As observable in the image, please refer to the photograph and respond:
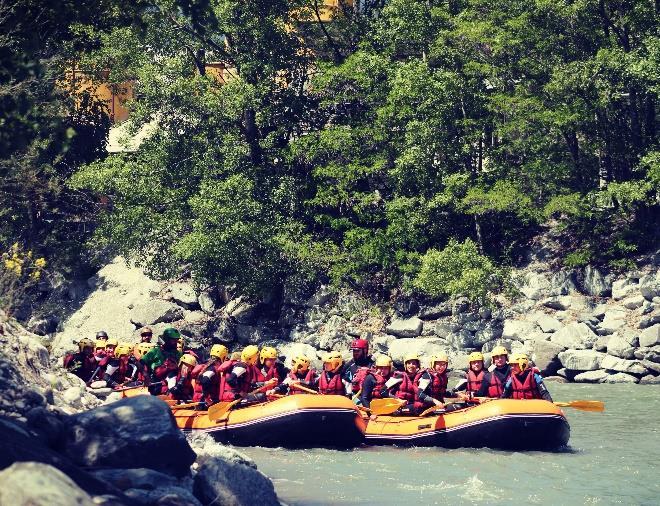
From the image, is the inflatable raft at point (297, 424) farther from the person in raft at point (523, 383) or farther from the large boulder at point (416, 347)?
the large boulder at point (416, 347)

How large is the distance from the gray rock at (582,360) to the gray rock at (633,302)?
216cm

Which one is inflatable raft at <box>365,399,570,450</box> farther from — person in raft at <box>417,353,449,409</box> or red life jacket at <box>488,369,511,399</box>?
red life jacket at <box>488,369,511,399</box>

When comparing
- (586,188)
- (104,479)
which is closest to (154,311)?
(586,188)

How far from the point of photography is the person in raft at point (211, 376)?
1728 centimetres

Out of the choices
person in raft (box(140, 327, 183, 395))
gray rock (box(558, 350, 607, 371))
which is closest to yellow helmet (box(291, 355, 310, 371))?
person in raft (box(140, 327, 183, 395))

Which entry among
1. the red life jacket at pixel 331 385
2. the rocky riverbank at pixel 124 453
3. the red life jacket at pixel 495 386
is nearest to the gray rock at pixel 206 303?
the red life jacket at pixel 331 385

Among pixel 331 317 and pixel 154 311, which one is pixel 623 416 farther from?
pixel 154 311

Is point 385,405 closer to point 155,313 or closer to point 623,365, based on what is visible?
point 623,365

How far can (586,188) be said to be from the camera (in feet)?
97.6

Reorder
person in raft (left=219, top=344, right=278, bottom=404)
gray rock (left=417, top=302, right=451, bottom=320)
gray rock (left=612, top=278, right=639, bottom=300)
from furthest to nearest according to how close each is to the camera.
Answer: gray rock (left=417, top=302, right=451, bottom=320)
gray rock (left=612, top=278, right=639, bottom=300)
person in raft (left=219, top=344, right=278, bottom=404)

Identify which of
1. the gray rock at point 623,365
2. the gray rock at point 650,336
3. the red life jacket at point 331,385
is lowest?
the gray rock at point 623,365

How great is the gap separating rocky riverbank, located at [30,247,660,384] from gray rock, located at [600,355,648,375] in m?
0.02

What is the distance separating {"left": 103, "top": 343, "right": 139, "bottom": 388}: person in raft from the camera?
20.4 metres

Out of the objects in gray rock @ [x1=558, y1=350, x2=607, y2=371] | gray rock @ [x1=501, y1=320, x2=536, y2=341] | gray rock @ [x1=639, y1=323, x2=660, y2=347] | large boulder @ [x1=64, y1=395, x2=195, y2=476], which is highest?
large boulder @ [x1=64, y1=395, x2=195, y2=476]
